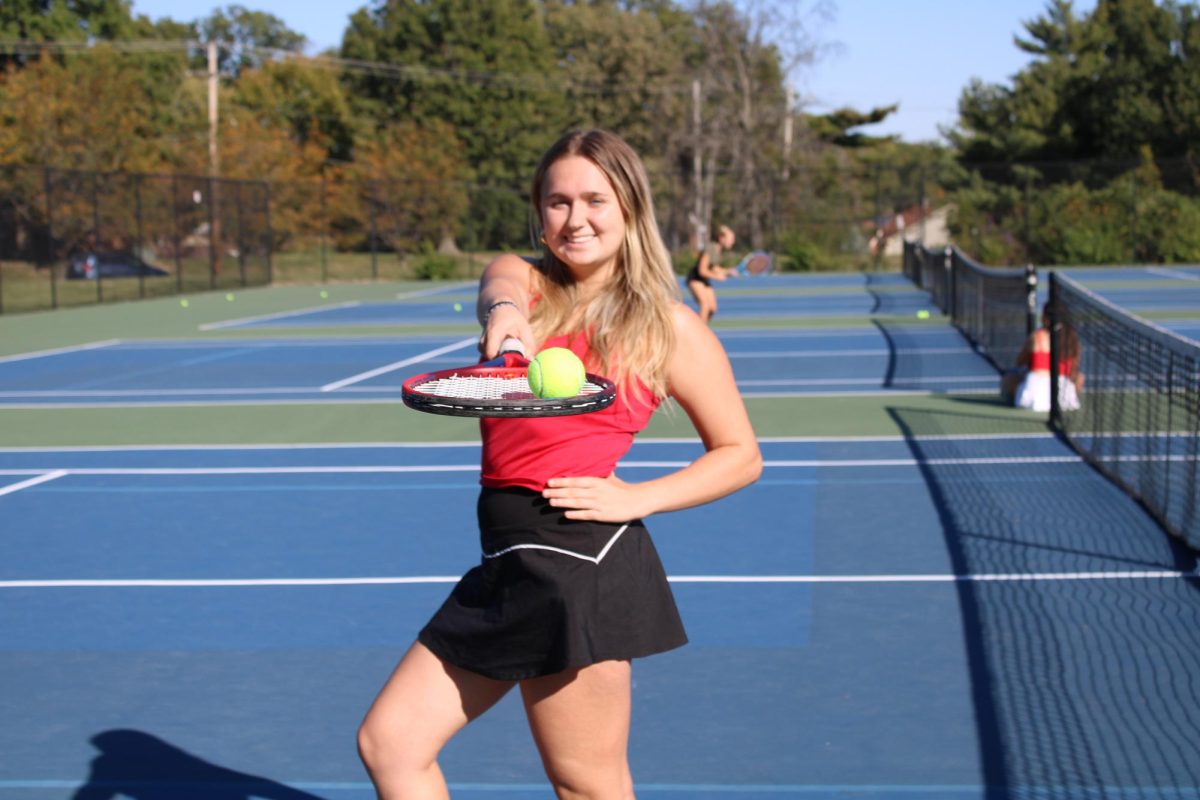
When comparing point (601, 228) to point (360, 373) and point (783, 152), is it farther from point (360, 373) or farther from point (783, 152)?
point (783, 152)

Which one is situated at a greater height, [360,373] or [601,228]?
[601,228]

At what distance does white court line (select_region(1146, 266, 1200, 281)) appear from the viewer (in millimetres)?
33706

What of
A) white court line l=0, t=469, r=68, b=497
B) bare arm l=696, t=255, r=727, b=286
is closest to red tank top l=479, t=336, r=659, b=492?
white court line l=0, t=469, r=68, b=497

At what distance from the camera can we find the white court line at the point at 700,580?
6.57m

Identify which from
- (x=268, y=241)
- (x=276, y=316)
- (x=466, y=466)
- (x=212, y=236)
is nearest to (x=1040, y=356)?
(x=466, y=466)

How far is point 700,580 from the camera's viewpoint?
6.67 metres

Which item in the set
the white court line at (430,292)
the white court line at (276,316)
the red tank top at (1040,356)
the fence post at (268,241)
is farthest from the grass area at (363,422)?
the fence post at (268,241)

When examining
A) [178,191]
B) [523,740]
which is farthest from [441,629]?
[178,191]

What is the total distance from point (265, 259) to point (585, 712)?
3707 centimetres

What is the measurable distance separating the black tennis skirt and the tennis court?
1530 millimetres

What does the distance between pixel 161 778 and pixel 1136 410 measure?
8284 mm

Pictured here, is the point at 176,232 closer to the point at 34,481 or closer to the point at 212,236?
the point at 212,236

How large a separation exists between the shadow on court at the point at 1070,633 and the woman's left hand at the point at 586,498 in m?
1.94

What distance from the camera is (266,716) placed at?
4852mm
